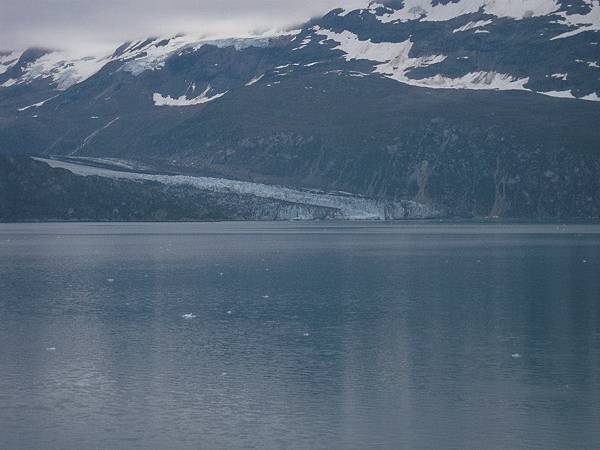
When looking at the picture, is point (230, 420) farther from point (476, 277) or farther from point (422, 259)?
point (422, 259)

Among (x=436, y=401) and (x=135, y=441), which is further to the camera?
(x=436, y=401)

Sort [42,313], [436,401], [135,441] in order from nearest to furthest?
[135,441] → [436,401] → [42,313]

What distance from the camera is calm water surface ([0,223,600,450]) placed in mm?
26156

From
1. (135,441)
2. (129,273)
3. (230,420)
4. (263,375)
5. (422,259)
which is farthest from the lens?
(422,259)

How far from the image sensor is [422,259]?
9219 cm

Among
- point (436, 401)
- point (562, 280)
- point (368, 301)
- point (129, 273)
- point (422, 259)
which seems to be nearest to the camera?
point (436, 401)

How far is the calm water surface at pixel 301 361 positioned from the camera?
1030 inches

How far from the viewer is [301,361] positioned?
117 ft

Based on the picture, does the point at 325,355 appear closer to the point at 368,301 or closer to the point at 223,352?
the point at 223,352

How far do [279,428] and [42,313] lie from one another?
88.4 feet

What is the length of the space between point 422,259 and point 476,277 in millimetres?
20735

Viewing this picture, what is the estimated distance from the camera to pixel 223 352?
37688 millimetres

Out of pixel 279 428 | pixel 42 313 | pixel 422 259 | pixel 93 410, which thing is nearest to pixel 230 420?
pixel 279 428

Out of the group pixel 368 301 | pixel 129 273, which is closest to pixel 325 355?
pixel 368 301
